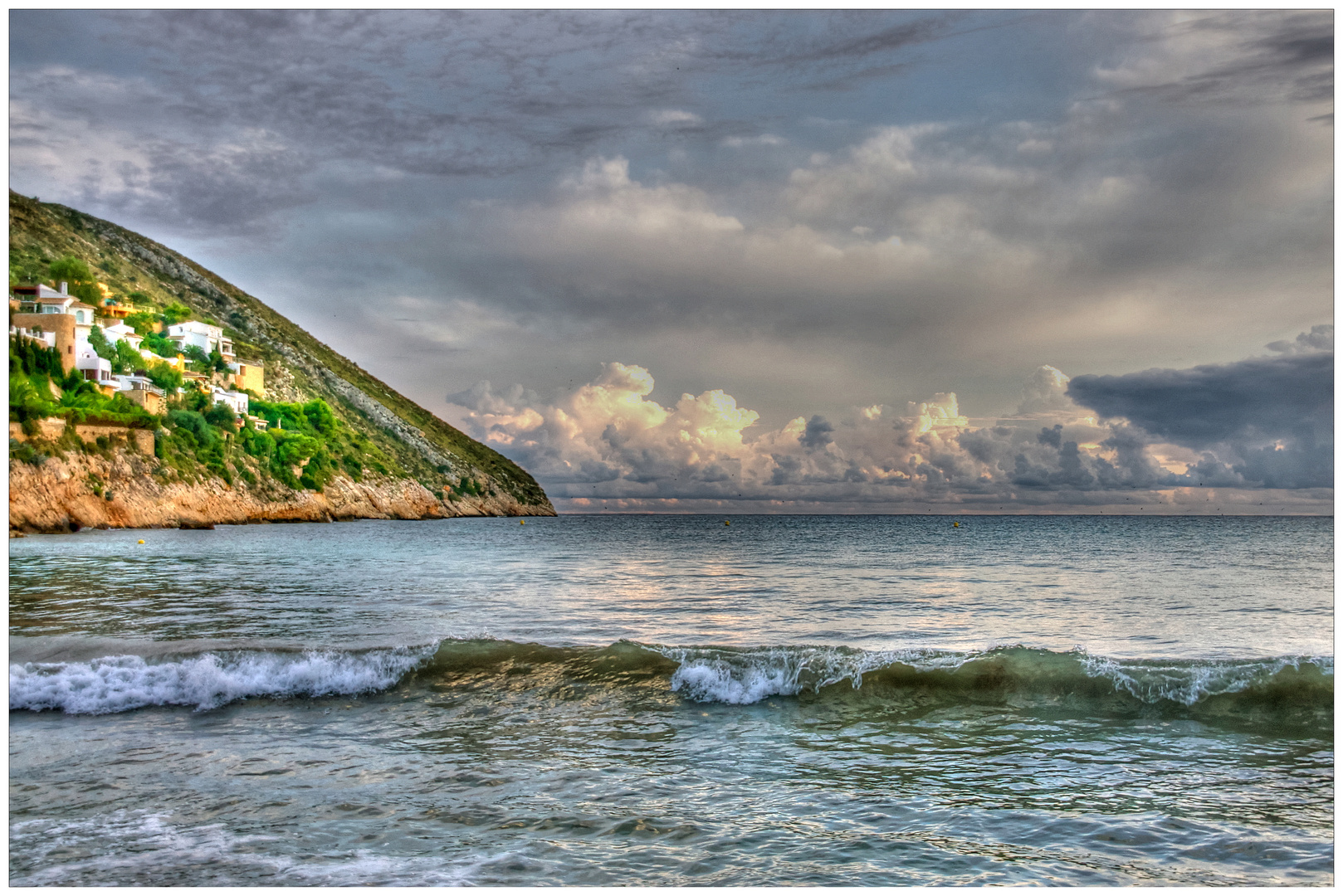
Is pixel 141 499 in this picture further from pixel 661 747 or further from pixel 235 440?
pixel 661 747

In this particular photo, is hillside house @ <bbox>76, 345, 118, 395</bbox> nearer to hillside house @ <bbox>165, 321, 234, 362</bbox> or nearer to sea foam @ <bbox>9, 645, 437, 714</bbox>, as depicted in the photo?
hillside house @ <bbox>165, 321, 234, 362</bbox>

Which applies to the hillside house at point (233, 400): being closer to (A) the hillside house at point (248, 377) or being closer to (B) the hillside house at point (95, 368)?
(A) the hillside house at point (248, 377)

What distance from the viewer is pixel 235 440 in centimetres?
10175

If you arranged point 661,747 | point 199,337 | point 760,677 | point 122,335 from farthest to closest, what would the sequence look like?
point 199,337 < point 122,335 < point 760,677 < point 661,747

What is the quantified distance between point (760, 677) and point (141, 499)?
84293 millimetres

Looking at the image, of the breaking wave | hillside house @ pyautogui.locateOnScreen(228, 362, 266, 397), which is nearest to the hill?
hillside house @ pyautogui.locateOnScreen(228, 362, 266, 397)

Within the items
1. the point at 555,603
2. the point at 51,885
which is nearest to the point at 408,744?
the point at 51,885

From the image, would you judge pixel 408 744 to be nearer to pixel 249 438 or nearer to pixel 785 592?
pixel 785 592

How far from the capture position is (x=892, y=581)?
101ft

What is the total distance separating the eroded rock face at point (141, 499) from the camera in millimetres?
63312

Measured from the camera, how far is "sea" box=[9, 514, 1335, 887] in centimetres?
625

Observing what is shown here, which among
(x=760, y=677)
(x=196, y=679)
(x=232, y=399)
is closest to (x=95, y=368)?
(x=232, y=399)

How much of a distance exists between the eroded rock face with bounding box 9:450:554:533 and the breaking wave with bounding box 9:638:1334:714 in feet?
211

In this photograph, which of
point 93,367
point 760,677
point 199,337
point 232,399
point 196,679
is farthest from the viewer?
point 199,337
